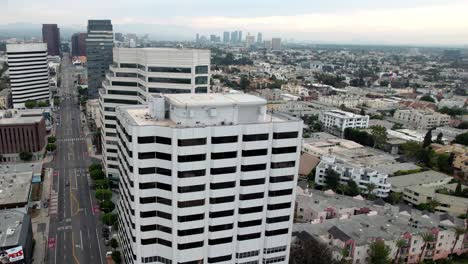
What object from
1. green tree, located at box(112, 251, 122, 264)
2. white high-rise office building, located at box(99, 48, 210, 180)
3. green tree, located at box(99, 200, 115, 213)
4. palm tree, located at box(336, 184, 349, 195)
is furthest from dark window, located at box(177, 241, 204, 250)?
palm tree, located at box(336, 184, 349, 195)

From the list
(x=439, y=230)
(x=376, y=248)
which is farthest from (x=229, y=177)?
(x=439, y=230)

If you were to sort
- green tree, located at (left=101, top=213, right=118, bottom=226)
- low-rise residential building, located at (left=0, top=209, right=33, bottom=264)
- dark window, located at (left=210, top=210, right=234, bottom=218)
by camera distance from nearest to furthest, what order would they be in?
dark window, located at (left=210, top=210, right=234, bottom=218), low-rise residential building, located at (left=0, top=209, right=33, bottom=264), green tree, located at (left=101, top=213, right=118, bottom=226)

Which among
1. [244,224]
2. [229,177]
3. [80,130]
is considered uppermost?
[229,177]

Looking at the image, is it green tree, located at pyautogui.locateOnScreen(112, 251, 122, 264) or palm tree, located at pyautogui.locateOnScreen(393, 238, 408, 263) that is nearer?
green tree, located at pyautogui.locateOnScreen(112, 251, 122, 264)

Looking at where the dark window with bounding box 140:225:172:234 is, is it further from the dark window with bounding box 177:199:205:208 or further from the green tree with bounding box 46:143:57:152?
the green tree with bounding box 46:143:57:152

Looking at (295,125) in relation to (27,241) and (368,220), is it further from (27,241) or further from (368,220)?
(27,241)

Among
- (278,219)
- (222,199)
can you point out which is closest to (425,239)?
(278,219)
